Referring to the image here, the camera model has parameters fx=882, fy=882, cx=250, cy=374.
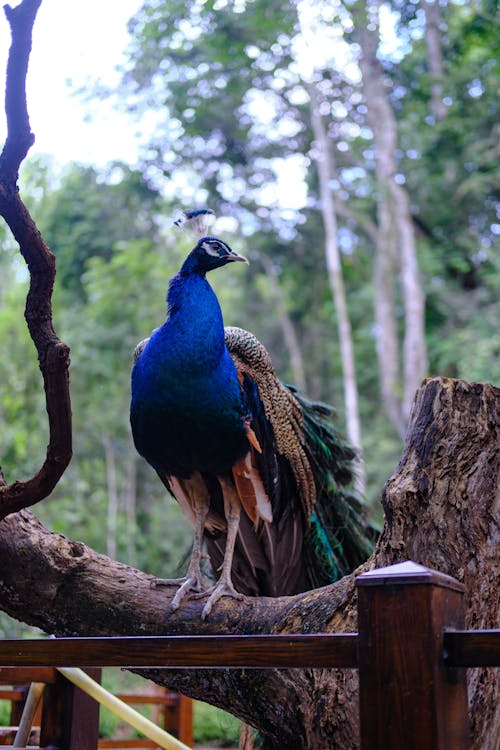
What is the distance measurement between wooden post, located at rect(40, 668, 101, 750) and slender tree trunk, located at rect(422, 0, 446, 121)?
1066 cm

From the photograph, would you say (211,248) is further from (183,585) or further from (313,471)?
(183,585)

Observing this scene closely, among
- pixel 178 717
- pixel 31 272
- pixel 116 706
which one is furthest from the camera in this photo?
pixel 178 717

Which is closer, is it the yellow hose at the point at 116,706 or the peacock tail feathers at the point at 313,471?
the yellow hose at the point at 116,706

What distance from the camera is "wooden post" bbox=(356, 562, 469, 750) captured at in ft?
3.93

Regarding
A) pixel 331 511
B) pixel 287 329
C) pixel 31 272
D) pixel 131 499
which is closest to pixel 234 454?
pixel 331 511

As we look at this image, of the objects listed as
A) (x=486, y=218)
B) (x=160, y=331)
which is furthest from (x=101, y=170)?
(x=160, y=331)

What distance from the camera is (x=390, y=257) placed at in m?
12.6

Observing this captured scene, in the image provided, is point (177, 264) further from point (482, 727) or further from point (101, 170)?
point (482, 727)

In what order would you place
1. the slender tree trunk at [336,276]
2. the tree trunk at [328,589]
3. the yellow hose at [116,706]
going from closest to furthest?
the tree trunk at [328,589], the yellow hose at [116,706], the slender tree trunk at [336,276]

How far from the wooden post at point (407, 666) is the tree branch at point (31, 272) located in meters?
0.89

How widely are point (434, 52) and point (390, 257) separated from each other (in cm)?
289

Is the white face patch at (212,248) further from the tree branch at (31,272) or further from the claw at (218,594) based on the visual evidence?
the tree branch at (31,272)

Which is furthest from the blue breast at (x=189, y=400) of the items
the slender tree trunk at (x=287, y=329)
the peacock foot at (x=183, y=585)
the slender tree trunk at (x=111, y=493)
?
the slender tree trunk at (x=287, y=329)

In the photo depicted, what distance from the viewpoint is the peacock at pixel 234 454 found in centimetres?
296
